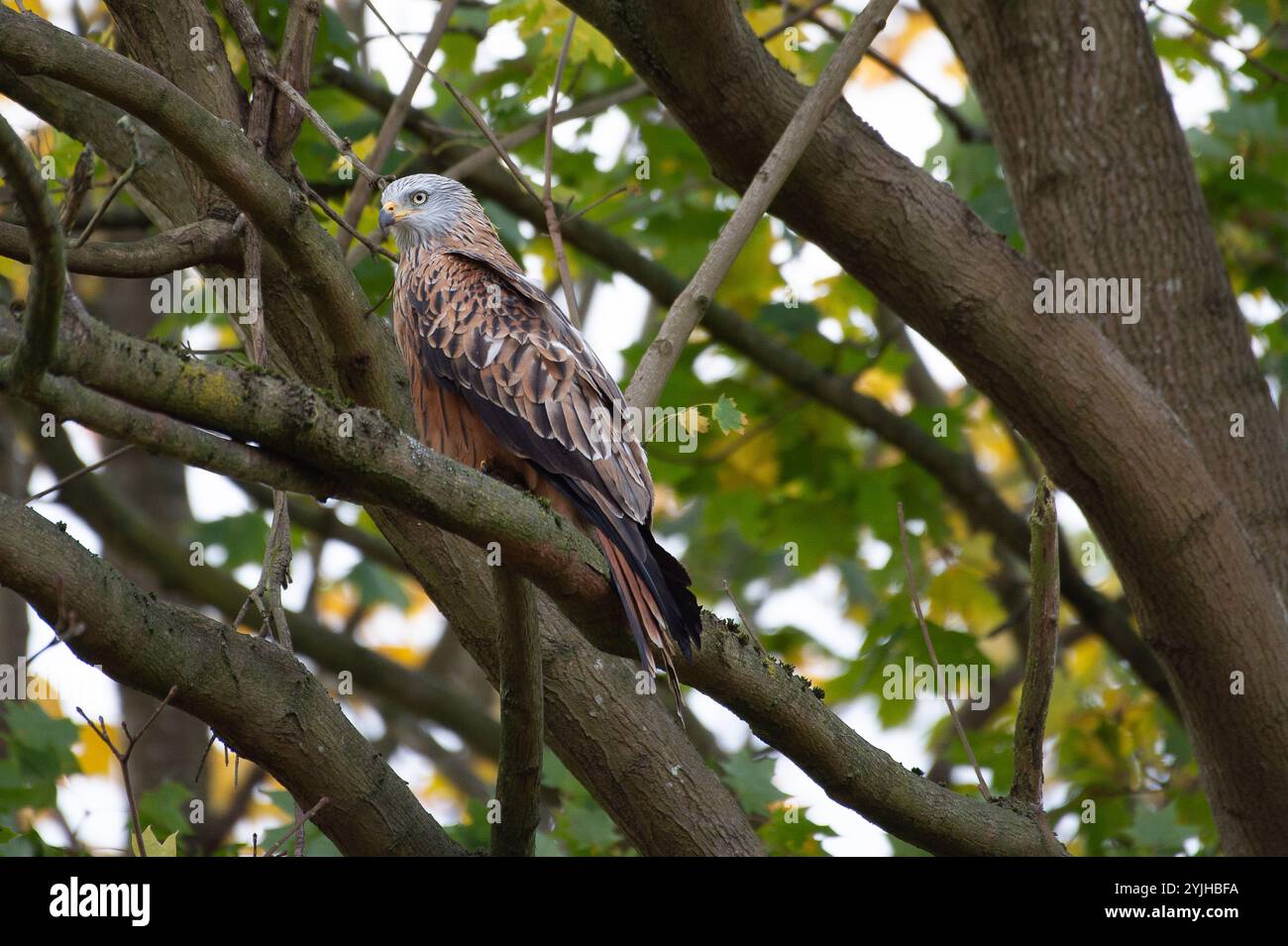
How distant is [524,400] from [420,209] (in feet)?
5.88

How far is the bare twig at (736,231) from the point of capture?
16.6 ft

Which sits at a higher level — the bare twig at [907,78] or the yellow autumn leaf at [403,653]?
the bare twig at [907,78]

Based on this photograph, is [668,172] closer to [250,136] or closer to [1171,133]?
[1171,133]

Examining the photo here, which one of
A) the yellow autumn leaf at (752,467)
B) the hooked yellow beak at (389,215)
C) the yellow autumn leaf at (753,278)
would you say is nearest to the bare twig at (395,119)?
the hooked yellow beak at (389,215)

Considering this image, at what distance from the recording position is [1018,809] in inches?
189

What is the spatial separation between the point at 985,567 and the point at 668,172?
Result: 138 inches

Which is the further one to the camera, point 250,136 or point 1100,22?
point 1100,22

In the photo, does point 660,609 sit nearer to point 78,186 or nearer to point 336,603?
point 78,186

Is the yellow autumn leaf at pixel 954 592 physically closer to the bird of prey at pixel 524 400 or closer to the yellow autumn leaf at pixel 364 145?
the bird of prey at pixel 524 400

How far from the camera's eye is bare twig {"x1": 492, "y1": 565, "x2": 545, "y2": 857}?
4094mm

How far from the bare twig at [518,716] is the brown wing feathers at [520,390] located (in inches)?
12.3

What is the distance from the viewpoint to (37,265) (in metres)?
2.74

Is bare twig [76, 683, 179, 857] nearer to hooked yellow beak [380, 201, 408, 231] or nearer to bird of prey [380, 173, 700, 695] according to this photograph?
bird of prey [380, 173, 700, 695]

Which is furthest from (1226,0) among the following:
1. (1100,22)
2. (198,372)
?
(198,372)
